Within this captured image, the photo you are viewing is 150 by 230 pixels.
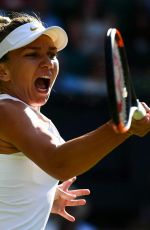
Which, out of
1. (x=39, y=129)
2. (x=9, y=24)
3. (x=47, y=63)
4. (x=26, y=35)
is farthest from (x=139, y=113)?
(x=9, y=24)

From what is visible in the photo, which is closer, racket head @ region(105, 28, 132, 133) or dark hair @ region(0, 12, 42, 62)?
racket head @ region(105, 28, 132, 133)

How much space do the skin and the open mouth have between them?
0.02 m

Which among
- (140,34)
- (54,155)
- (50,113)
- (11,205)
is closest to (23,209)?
(11,205)

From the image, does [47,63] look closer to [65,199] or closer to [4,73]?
[4,73]

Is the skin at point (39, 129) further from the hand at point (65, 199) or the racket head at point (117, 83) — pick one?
the hand at point (65, 199)

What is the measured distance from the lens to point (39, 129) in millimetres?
3670

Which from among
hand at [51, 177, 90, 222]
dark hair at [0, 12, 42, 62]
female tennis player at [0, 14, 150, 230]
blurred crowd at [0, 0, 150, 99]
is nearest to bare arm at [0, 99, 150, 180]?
female tennis player at [0, 14, 150, 230]

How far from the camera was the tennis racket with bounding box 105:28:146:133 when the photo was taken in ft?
10.6

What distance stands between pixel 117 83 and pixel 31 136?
50 cm

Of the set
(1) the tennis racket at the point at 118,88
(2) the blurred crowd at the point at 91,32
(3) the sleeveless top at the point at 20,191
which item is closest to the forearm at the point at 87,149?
(1) the tennis racket at the point at 118,88

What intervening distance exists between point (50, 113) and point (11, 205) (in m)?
4.46

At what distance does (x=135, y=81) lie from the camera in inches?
337

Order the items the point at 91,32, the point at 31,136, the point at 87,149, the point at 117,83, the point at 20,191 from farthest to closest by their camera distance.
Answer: the point at 91,32
the point at 20,191
the point at 31,136
the point at 87,149
the point at 117,83

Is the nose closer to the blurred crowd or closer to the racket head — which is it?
the racket head
